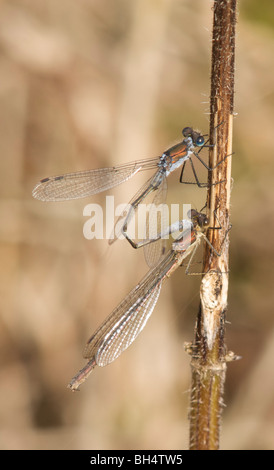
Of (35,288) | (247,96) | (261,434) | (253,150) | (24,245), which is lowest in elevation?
(261,434)

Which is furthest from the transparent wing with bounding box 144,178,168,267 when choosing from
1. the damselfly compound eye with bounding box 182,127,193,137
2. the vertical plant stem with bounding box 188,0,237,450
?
the vertical plant stem with bounding box 188,0,237,450

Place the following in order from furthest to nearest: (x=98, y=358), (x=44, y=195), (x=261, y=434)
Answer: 1. (x=261, y=434)
2. (x=44, y=195)
3. (x=98, y=358)

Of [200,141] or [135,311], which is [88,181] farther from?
[135,311]

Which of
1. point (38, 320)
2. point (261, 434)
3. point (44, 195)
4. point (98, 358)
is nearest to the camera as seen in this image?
Result: point (98, 358)

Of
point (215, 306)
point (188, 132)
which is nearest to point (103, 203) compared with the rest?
point (188, 132)

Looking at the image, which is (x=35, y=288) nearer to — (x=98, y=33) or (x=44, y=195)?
(x=44, y=195)

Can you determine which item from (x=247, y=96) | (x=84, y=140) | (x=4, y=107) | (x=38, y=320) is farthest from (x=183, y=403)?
(x=4, y=107)

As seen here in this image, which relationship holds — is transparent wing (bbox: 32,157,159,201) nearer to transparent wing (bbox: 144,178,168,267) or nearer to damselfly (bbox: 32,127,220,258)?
damselfly (bbox: 32,127,220,258)
